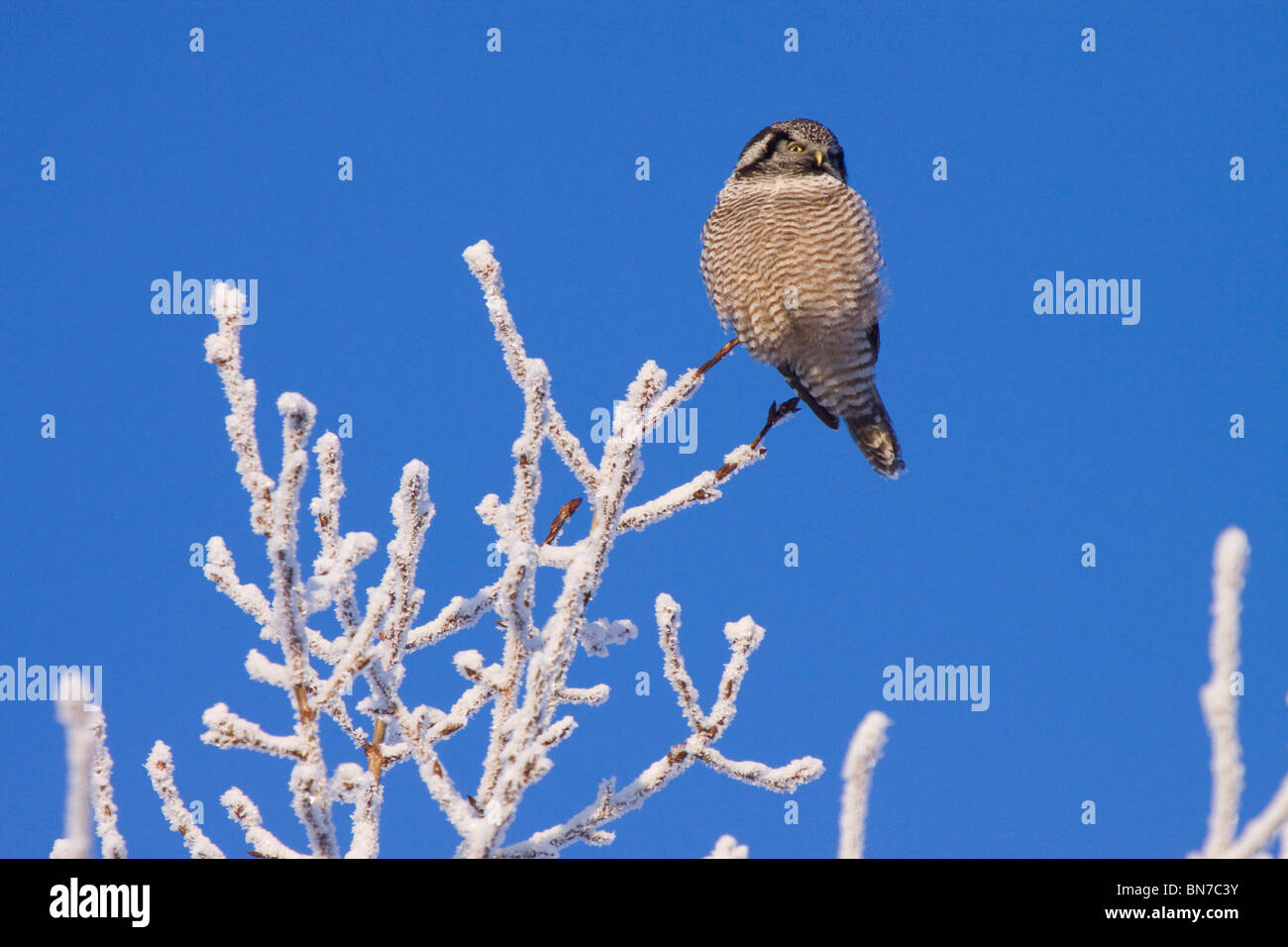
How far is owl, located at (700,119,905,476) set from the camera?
642 cm

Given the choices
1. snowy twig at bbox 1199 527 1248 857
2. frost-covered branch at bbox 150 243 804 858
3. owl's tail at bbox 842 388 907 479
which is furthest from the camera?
owl's tail at bbox 842 388 907 479

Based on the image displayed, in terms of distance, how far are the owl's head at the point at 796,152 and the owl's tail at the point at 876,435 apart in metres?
1.52

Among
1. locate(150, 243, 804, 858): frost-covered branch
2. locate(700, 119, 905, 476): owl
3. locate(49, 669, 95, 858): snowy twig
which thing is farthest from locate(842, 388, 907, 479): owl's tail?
locate(49, 669, 95, 858): snowy twig

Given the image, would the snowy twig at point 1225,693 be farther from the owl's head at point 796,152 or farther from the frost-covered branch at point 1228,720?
the owl's head at point 796,152

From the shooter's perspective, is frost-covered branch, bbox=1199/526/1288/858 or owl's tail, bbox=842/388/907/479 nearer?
frost-covered branch, bbox=1199/526/1288/858

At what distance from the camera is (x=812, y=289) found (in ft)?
21.0

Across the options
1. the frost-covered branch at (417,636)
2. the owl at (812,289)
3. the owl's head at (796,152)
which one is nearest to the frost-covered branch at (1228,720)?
the frost-covered branch at (417,636)

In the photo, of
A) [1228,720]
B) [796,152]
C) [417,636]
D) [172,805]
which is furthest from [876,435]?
[1228,720]

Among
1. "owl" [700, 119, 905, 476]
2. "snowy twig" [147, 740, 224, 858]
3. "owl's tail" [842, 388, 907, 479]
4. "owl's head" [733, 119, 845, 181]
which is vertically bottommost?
"snowy twig" [147, 740, 224, 858]

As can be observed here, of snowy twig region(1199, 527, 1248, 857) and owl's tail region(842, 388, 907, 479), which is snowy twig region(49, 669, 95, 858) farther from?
owl's tail region(842, 388, 907, 479)

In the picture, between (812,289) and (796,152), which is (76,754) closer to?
(812,289)

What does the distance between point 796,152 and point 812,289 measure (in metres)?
1.17

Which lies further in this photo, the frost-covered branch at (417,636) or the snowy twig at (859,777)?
the frost-covered branch at (417,636)

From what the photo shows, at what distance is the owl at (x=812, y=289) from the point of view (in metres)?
6.42
